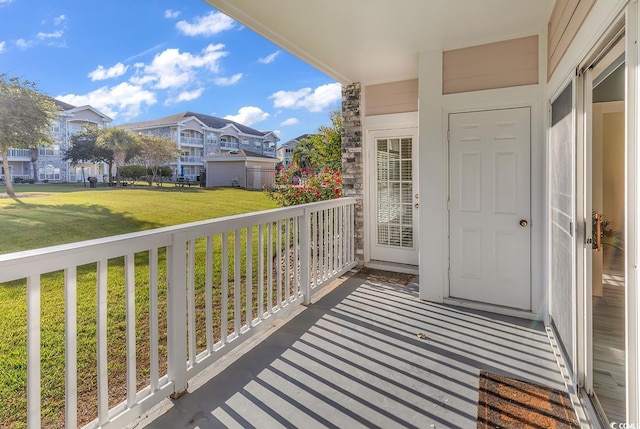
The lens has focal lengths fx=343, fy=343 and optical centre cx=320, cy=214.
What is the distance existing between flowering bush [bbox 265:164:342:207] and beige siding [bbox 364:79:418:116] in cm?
125

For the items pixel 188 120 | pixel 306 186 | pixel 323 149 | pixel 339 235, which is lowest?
pixel 339 235

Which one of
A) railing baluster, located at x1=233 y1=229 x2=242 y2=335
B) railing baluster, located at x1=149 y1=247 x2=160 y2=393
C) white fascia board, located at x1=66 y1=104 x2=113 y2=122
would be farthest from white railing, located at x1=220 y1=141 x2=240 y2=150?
railing baluster, located at x1=149 y1=247 x2=160 y2=393

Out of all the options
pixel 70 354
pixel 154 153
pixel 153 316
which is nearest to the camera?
pixel 70 354

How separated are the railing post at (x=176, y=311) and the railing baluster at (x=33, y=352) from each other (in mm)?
658

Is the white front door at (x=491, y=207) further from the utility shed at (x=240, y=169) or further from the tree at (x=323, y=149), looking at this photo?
the tree at (x=323, y=149)

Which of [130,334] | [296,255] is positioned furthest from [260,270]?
[130,334]

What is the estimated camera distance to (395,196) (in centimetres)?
469

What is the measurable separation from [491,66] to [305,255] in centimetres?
253

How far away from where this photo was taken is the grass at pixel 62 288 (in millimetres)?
1974

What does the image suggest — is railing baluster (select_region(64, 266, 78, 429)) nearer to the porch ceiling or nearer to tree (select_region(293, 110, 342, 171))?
the porch ceiling

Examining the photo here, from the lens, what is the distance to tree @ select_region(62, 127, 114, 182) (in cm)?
241

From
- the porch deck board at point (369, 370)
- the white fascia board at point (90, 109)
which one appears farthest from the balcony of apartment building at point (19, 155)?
the porch deck board at point (369, 370)

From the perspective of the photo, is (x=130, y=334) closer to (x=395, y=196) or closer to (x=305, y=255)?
(x=305, y=255)

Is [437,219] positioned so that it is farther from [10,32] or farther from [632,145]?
[10,32]
